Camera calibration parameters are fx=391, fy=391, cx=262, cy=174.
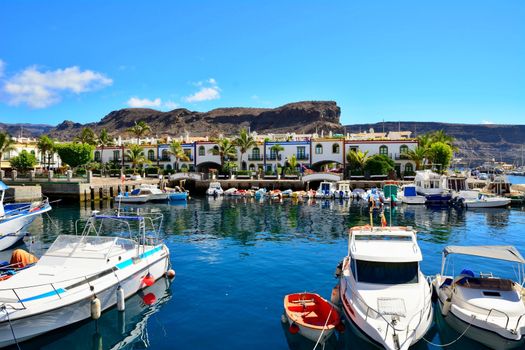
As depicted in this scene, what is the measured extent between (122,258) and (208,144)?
6495cm

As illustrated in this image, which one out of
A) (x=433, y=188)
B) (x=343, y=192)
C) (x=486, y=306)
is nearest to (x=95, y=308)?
(x=486, y=306)

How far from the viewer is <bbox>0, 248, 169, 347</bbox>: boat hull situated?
13094 millimetres

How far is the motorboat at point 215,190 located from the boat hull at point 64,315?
46145 mm

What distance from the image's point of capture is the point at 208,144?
8200 centimetres

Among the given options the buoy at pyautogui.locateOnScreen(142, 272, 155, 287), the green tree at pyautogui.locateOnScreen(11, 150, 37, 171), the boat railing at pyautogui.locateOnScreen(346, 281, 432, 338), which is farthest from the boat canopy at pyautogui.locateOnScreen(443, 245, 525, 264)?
the green tree at pyautogui.locateOnScreen(11, 150, 37, 171)

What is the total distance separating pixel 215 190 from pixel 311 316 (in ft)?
168

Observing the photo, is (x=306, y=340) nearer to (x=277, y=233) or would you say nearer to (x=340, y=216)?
(x=277, y=233)

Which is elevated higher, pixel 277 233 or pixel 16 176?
pixel 16 176

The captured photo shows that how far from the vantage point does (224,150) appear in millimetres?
79250

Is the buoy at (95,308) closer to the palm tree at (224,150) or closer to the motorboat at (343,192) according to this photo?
the motorboat at (343,192)

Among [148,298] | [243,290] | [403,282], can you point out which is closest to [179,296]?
[148,298]

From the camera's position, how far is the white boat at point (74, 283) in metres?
13.5

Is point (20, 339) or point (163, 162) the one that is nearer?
point (20, 339)

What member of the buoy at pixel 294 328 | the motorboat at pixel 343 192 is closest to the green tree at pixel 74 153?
the motorboat at pixel 343 192
